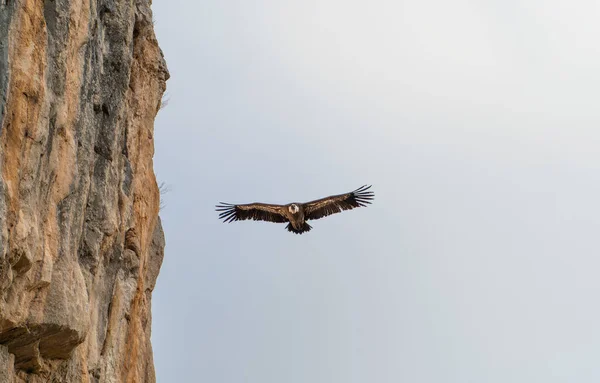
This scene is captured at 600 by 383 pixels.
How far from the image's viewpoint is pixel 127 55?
1319 centimetres

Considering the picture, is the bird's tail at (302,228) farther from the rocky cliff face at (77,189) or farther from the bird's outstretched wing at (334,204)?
the rocky cliff face at (77,189)

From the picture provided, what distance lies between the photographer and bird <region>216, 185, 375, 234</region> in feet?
70.0

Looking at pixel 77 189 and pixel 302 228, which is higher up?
pixel 302 228

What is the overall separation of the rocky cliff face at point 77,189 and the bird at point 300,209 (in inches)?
240

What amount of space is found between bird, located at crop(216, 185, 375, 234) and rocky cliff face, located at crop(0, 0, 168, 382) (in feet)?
20.0

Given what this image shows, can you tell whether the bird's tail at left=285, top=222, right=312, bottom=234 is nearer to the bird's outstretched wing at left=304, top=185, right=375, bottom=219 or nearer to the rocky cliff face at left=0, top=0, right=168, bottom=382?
the bird's outstretched wing at left=304, top=185, right=375, bottom=219

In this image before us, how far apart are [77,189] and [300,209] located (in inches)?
410


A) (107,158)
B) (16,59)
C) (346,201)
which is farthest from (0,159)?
(346,201)

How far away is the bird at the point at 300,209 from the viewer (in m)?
21.3

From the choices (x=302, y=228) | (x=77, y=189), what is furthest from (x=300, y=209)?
(x=77, y=189)

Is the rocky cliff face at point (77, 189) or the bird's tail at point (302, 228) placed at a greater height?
the bird's tail at point (302, 228)

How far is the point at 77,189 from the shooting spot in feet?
37.0

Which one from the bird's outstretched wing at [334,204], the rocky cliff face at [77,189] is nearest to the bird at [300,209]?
the bird's outstretched wing at [334,204]

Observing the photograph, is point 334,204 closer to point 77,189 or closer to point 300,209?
point 300,209
